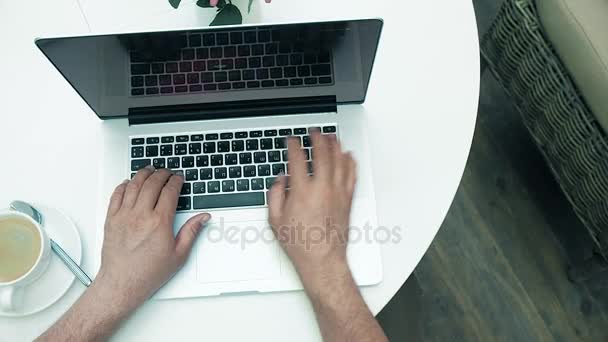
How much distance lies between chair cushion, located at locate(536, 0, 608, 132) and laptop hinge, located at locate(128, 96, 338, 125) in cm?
52

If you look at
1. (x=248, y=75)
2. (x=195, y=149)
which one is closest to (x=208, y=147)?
(x=195, y=149)

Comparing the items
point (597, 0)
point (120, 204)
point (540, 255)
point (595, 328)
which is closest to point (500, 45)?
point (597, 0)

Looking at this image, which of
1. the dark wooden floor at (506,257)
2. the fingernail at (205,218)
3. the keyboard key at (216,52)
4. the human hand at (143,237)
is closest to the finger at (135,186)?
the human hand at (143,237)

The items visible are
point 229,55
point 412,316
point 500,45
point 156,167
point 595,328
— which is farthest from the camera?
point 595,328

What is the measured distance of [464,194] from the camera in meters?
1.40

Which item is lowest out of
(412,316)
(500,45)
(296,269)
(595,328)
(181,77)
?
(595,328)

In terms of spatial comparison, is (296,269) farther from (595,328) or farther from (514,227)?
(595,328)

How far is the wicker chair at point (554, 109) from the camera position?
1061 mm

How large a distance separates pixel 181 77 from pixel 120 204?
20 cm

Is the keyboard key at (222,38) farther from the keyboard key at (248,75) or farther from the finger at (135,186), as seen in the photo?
the finger at (135,186)

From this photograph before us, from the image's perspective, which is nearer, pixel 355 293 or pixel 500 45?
pixel 355 293

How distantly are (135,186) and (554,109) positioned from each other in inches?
33.2

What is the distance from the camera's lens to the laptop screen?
644 millimetres

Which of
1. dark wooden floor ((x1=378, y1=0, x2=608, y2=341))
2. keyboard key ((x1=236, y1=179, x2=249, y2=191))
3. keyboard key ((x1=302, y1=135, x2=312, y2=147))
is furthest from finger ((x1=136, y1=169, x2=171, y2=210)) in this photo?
dark wooden floor ((x1=378, y1=0, x2=608, y2=341))
